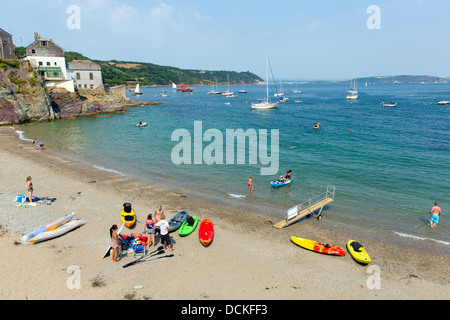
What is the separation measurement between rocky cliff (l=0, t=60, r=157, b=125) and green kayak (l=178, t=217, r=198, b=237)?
178ft

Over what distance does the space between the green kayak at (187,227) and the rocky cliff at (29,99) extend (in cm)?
5423

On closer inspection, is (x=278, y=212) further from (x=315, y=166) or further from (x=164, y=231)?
(x=315, y=166)

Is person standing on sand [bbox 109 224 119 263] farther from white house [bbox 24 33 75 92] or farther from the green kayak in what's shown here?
white house [bbox 24 33 75 92]

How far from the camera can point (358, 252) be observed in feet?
49.1

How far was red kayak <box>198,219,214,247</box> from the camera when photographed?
15773 millimetres

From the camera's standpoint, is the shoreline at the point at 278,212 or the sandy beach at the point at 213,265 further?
the shoreline at the point at 278,212

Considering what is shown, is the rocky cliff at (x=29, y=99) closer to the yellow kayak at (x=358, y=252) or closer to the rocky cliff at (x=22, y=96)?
the rocky cliff at (x=22, y=96)

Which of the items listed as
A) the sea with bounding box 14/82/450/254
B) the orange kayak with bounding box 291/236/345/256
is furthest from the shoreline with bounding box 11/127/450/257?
the orange kayak with bounding box 291/236/345/256

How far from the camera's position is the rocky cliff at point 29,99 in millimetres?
54031

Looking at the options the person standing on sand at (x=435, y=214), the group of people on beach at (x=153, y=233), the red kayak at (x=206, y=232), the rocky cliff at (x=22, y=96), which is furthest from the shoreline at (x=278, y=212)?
the rocky cliff at (x=22, y=96)

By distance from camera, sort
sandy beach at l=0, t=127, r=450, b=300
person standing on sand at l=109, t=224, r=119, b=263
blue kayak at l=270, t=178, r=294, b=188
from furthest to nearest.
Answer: blue kayak at l=270, t=178, r=294, b=188, person standing on sand at l=109, t=224, r=119, b=263, sandy beach at l=0, t=127, r=450, b=300

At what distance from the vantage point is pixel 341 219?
65.6 feet

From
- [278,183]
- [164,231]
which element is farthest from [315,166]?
[164,231]

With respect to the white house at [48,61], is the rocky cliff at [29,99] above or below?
below
